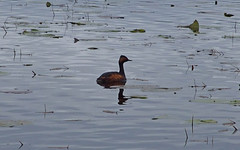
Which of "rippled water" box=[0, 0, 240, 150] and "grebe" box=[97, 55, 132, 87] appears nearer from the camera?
"rippled water" box=[0, 0, 240, 150]

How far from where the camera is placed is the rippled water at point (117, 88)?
13.9 m

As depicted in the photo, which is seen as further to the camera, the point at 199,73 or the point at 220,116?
the point at 199,73

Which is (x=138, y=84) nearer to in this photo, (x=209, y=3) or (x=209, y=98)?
(x=209, y=98)

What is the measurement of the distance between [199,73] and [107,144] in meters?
8.61

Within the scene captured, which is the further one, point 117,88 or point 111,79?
point 111,79

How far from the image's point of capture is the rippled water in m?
13.9

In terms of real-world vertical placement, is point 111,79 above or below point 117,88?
above

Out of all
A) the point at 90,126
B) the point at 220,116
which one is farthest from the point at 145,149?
the point at 220,116

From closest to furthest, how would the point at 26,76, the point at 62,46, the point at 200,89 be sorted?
the point at 200,89
the point at 26,76
the point at 62,46

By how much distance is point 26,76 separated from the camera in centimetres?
2016

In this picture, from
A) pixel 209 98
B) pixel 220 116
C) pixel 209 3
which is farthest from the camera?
pixel 209 3

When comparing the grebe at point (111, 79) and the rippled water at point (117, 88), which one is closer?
the rippled water at point (117, 88)

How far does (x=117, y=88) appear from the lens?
19.5 metres

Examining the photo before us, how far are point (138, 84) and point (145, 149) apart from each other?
268 inches
